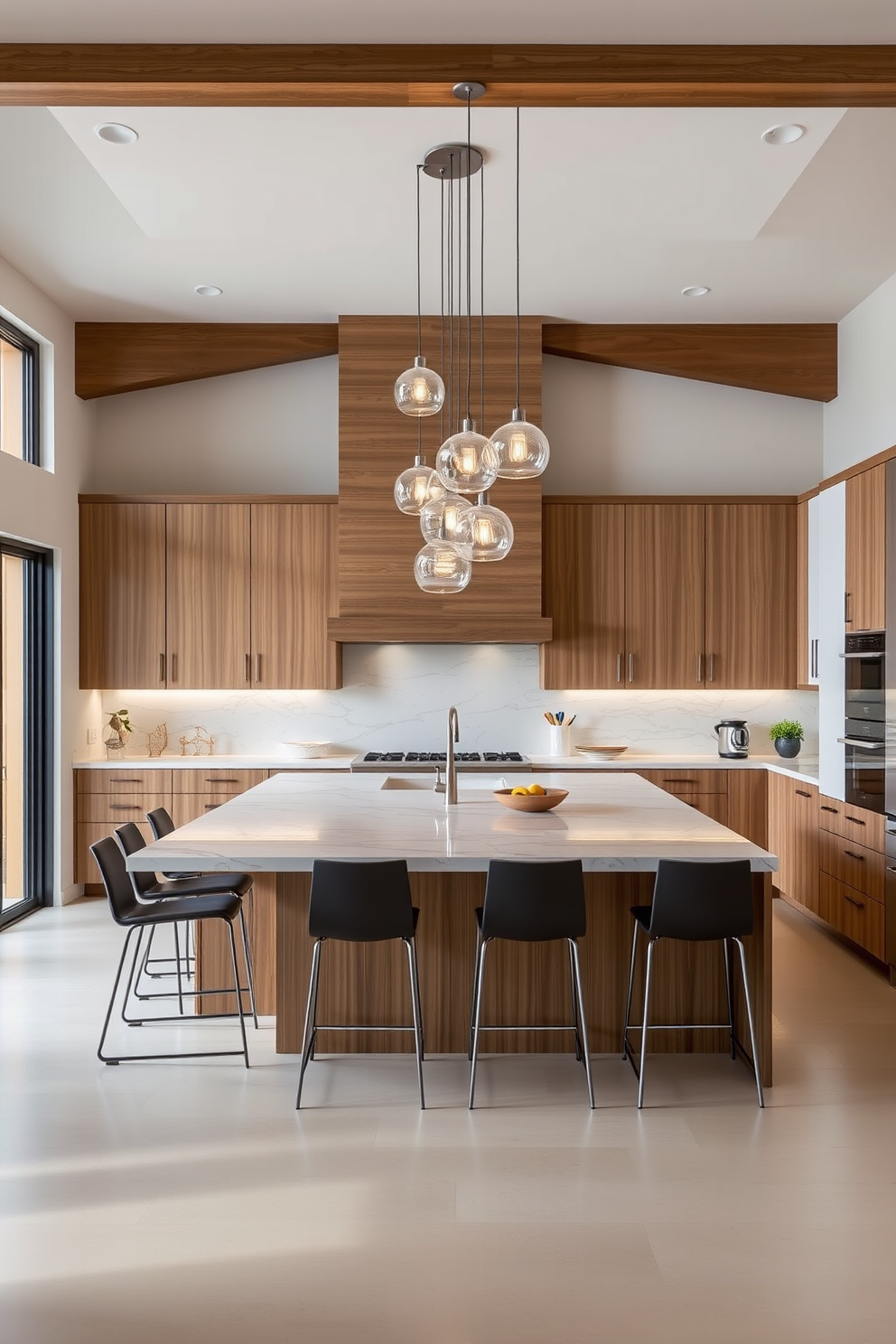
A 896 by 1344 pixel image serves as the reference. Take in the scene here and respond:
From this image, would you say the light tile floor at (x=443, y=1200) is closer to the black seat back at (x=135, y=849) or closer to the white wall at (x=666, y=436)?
the black seat back at (x=135, y=849)

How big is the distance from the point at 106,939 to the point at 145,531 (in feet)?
8.20

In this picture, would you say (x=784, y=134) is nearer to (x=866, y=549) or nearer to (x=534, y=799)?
(x=866, y=549)

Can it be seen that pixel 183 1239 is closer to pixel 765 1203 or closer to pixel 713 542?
pixel 765 1203

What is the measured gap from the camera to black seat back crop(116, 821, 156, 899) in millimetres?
3764

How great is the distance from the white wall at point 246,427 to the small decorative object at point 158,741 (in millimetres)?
1565

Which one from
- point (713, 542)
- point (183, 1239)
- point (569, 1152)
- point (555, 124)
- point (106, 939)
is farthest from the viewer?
point (713, 542)

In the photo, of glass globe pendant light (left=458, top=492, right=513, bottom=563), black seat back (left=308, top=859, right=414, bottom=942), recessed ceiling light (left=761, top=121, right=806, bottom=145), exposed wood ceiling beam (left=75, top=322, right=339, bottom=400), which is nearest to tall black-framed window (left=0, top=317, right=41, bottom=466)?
exposed wood ceiling beam (left=75, top=322, right=339, bottom=400)

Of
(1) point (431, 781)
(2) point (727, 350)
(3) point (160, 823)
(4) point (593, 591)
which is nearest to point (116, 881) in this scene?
(3) point (160, 823)

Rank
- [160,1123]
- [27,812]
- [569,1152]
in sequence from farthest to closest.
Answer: [27,812] < [160,1123] < [569,1152]

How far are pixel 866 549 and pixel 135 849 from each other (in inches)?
→ 143

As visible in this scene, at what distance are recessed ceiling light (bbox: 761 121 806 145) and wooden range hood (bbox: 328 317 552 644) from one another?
95.2 inches

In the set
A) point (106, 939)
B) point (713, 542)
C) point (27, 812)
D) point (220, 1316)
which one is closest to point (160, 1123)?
point (220, 1316)

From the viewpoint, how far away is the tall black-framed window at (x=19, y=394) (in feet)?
17.9

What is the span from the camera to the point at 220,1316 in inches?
86.3
